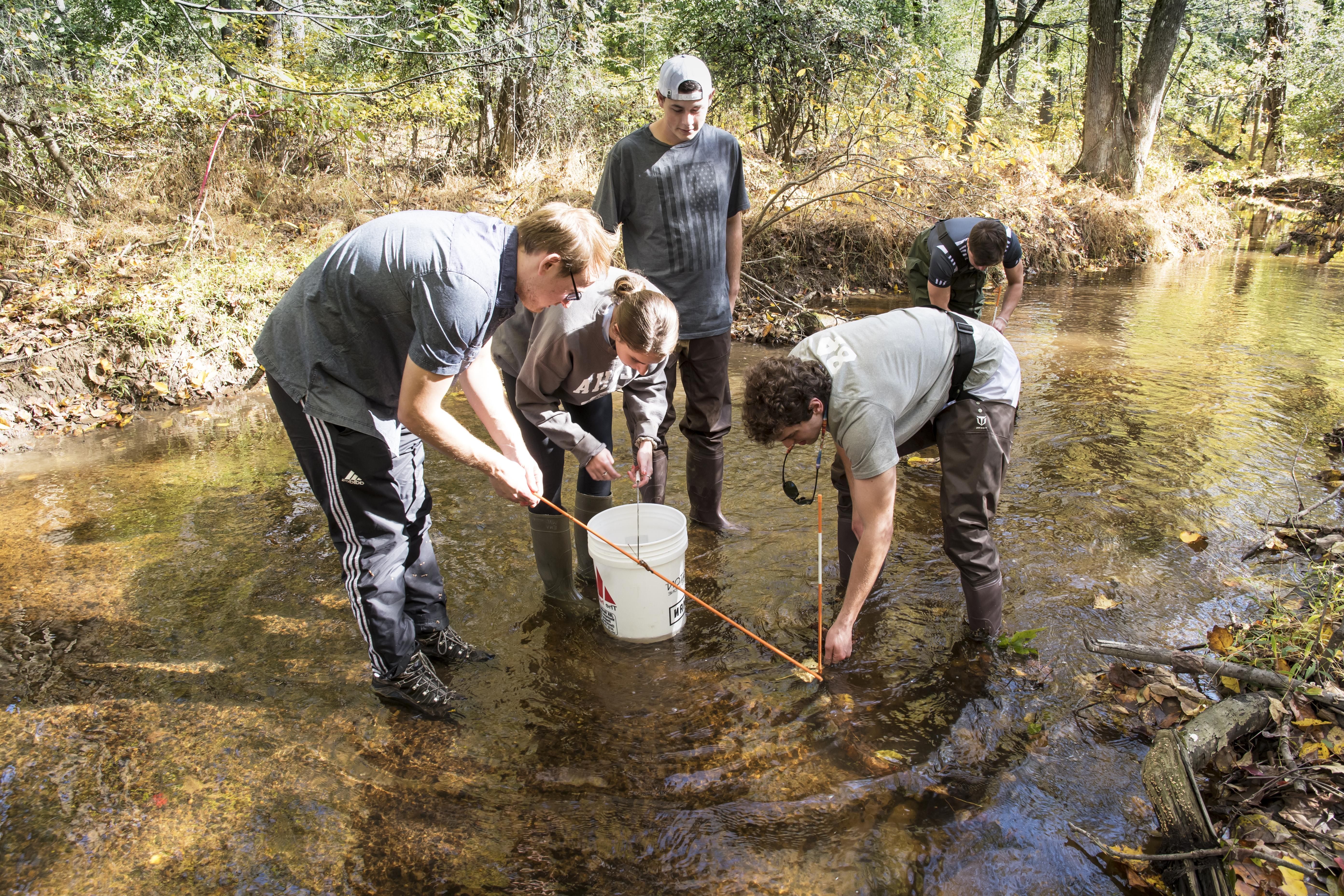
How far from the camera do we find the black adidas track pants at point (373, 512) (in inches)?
95.7

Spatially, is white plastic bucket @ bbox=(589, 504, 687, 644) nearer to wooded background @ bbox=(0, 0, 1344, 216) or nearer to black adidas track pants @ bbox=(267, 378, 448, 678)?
black adidas track pants @ bbox=(267, 378, 448, 678)

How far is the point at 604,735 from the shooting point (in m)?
2.73

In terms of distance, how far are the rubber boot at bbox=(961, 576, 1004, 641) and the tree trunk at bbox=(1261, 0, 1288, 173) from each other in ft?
81.7

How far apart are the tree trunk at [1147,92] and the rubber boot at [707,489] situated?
563 inches

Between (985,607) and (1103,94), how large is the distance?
15522 mm

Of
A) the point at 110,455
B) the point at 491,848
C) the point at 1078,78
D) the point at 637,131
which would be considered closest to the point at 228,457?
the point at 110,455

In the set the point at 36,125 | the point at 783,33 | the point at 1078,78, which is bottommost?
the point at 36,125

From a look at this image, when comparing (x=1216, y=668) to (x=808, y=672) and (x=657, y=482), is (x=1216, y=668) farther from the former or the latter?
(x=657, y=482)

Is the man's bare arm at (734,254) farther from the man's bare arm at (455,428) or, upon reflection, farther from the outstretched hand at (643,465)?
the man's bare arm at (455,428)

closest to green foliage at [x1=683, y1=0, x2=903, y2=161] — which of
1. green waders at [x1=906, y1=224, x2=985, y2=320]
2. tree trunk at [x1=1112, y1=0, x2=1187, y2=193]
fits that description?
green waders at [x1=906, y1=224, x2=985, y2=320]

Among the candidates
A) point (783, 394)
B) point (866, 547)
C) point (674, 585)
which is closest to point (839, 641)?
point (866, 547)

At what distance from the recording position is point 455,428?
91.5 inches

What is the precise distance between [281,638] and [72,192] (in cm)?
765

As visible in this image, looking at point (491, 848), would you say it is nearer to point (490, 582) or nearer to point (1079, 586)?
point (490, 582)
